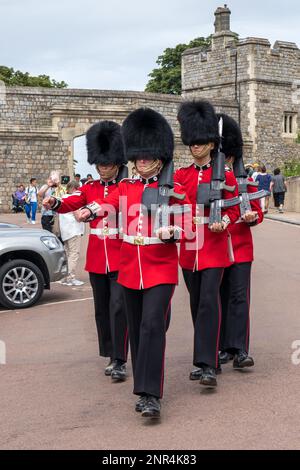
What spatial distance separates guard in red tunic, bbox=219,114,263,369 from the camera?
24.6 feet

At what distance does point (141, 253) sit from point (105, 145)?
5.24ft

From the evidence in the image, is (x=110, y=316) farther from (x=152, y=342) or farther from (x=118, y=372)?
(x=152, y=342)

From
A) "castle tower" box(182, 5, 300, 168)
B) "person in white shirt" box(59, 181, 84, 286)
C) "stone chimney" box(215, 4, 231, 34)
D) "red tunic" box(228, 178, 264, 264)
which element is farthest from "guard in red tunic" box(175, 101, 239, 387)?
"stone chimney" box(215, 4, 231, 34)

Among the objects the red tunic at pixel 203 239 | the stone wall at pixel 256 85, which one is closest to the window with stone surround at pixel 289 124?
the stone wall at pixel 256 85

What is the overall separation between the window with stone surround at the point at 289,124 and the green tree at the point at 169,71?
51.2ft

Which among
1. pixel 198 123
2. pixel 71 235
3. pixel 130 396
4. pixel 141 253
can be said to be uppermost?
pixel 198 123

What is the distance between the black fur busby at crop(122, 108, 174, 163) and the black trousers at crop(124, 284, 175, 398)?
98 cm

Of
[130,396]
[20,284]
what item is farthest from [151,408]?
[20,284]

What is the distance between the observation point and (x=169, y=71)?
2416 inches

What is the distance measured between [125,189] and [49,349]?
102 inches

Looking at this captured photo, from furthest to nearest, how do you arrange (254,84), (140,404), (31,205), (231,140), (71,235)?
(254,84), (31,205), (71,235), (231,140), (140,404)

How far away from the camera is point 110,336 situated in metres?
7.62

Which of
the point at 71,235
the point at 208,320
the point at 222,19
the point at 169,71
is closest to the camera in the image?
the point at 208,320

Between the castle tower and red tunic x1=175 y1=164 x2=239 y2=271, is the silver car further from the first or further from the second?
the castle tower
